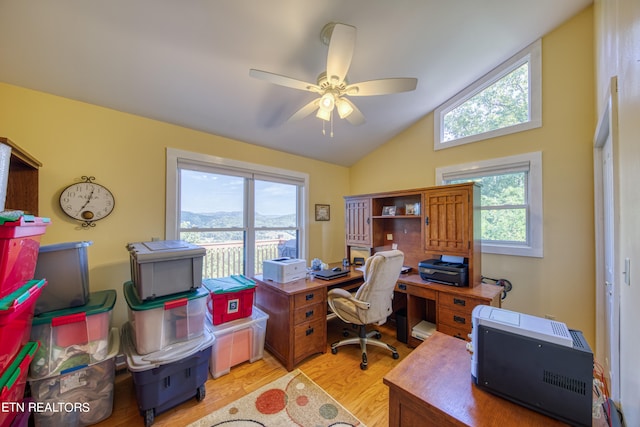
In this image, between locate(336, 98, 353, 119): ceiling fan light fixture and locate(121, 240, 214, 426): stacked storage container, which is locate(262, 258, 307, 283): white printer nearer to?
locate(121, 240, 214, 426): stacked storage container

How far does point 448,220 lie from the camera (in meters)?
2.57

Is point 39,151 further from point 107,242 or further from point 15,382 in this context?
A: point 15,382

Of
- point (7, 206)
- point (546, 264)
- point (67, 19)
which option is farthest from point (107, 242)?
point (546, 264)

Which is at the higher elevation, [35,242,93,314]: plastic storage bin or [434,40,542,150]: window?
[434,40,542,150]: window

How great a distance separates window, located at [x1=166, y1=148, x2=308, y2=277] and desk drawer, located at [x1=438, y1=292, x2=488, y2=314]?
1.96 m

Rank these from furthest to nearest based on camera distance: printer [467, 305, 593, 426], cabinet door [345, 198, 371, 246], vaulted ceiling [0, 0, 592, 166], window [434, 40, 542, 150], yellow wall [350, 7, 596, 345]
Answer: cabinet door [345, 198, 371, 246] < window [434, 40, 542, 150] < yellow wall [350, 7, 596, 345] < vaulted ceiling [0, 0, 592, 166] < printer [467, 305, 593, 426]

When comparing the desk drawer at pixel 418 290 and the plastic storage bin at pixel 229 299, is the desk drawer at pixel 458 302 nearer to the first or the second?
the desk drawer at pixel 418 290

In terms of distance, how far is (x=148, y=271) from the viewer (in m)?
1.71

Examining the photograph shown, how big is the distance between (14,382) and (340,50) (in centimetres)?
241

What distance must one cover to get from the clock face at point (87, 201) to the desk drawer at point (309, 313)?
192 centimetres

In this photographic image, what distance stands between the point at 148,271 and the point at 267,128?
1.90 metres

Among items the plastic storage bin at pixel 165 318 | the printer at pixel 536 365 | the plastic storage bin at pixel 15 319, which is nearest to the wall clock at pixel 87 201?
the plastic storage bin at pixel 165 318

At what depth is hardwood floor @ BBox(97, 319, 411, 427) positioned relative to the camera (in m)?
1.73

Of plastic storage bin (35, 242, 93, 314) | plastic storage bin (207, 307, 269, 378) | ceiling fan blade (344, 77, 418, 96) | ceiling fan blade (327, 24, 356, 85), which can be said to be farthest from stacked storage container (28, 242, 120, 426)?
ceiling fan blade (344, 77, 418, 96)
